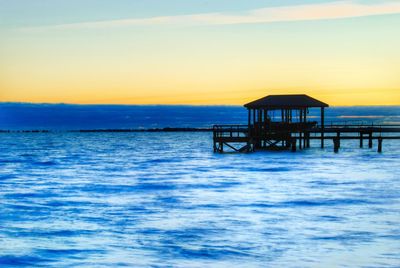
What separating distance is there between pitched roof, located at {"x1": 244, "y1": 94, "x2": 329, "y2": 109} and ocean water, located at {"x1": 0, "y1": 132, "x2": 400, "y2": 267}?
749cm

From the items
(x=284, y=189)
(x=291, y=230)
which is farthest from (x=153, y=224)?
(x=284, y=189)

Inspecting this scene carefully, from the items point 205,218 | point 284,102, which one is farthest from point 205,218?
point 284,102

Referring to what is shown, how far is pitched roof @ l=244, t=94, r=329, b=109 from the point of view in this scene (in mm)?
49719

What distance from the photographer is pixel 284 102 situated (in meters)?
50.1

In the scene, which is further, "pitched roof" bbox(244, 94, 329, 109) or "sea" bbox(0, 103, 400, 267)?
"pitched roof" bbox(244, 94, 329, 109)

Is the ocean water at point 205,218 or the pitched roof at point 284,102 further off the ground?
the pitched roof at point 284,102

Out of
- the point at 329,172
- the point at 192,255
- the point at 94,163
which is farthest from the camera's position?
the point at 94,163

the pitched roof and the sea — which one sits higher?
the pitched roof

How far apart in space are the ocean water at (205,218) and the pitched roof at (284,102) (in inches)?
295

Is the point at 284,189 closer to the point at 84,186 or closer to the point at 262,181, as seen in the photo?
the point at 262,181

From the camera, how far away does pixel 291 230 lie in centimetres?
2077

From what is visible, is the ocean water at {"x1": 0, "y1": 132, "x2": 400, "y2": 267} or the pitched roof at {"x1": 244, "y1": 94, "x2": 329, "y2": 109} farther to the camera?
the pitched roof at {"x1": 244, "y1": 94, "x2": 329, "y2": 109}

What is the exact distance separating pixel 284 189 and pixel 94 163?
25.4m

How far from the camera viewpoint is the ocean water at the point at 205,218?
1733cm
